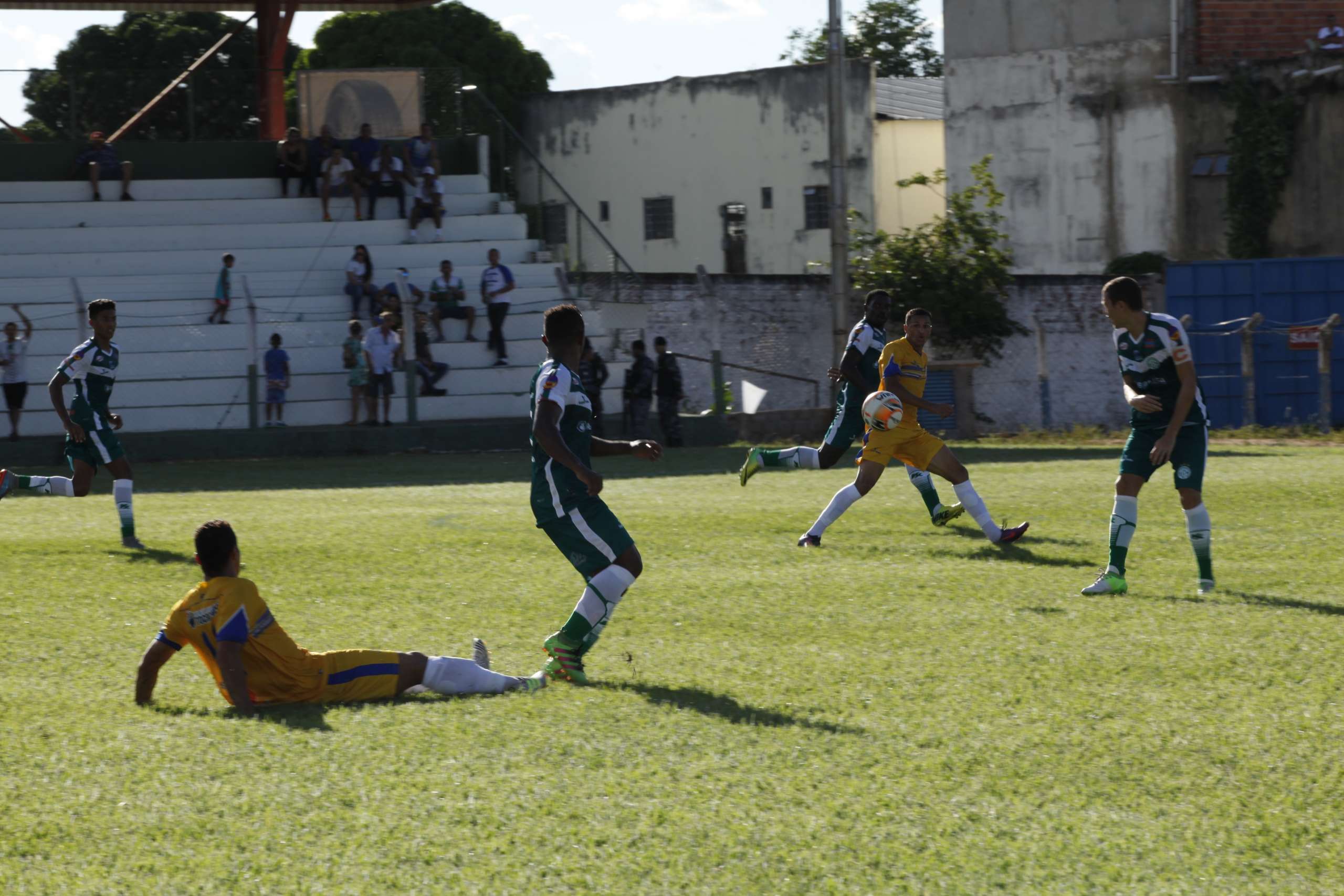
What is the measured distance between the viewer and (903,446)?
10867 millimetres

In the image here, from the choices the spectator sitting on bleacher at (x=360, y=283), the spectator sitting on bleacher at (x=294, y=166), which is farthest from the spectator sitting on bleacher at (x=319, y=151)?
the spectator sitting on bleacher at (x=360, y=283)

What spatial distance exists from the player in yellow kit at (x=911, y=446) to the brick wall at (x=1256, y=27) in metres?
25.5

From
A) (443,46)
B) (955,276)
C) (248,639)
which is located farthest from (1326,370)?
(443,46)

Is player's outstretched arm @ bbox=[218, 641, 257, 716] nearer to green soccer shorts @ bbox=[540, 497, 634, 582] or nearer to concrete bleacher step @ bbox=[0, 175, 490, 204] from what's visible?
green soccer shorts @ bbox=[540, 497, 634, 582]

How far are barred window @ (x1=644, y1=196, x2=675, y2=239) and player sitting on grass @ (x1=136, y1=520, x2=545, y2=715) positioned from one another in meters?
37.8

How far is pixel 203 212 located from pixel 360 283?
4.85 meters

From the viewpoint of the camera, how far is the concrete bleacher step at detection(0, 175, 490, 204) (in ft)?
90.0

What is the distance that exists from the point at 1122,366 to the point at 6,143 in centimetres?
2552

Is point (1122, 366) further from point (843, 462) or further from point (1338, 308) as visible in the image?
point (1338, 308)

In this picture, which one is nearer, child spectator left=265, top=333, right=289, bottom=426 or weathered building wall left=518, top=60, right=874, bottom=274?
child spectator left=265, top=333, right=289, bottom=426

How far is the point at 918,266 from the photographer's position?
29.5 m

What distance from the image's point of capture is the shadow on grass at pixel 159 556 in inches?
428

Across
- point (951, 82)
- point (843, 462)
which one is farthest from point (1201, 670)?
point (951, 82)

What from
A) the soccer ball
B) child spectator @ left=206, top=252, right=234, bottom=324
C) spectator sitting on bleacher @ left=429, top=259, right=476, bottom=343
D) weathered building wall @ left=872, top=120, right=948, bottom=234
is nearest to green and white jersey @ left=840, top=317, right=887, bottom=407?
the soccer ball
